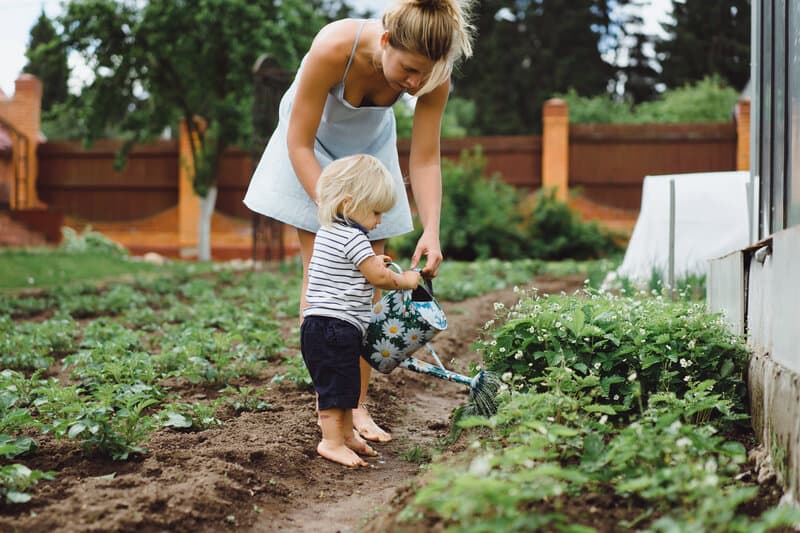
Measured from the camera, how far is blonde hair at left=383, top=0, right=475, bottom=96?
2.59 meters

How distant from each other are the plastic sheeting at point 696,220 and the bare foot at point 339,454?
12.3 feet

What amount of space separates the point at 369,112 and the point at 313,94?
282mm

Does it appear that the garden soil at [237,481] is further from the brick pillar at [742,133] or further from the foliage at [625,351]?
the brick pillar at [742,133]

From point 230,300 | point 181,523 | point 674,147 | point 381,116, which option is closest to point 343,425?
point 181,523

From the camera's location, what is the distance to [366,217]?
2838mm

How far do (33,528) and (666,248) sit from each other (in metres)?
5.66

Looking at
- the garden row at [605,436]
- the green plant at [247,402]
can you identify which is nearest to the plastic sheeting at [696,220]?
the garden row at [605,436]

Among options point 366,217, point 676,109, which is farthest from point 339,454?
point 676,109

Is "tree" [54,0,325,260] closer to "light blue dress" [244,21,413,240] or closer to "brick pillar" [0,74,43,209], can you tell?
"brick pillar" [0,74,43,209]

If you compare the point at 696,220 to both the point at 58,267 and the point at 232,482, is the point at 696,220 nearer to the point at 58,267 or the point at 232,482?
the point at 232,482

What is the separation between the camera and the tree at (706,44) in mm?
24969

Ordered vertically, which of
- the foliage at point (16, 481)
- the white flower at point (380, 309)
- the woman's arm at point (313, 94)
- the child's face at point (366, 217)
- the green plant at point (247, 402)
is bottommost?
the green plant at point (247, 402)

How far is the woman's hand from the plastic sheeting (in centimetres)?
355

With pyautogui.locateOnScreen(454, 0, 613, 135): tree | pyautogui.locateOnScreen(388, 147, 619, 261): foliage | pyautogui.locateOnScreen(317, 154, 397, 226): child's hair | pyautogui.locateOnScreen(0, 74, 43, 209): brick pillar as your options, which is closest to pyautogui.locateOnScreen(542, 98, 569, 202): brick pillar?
pyautogui.locateOnScreen(388, 147, 619, 261): foliage
